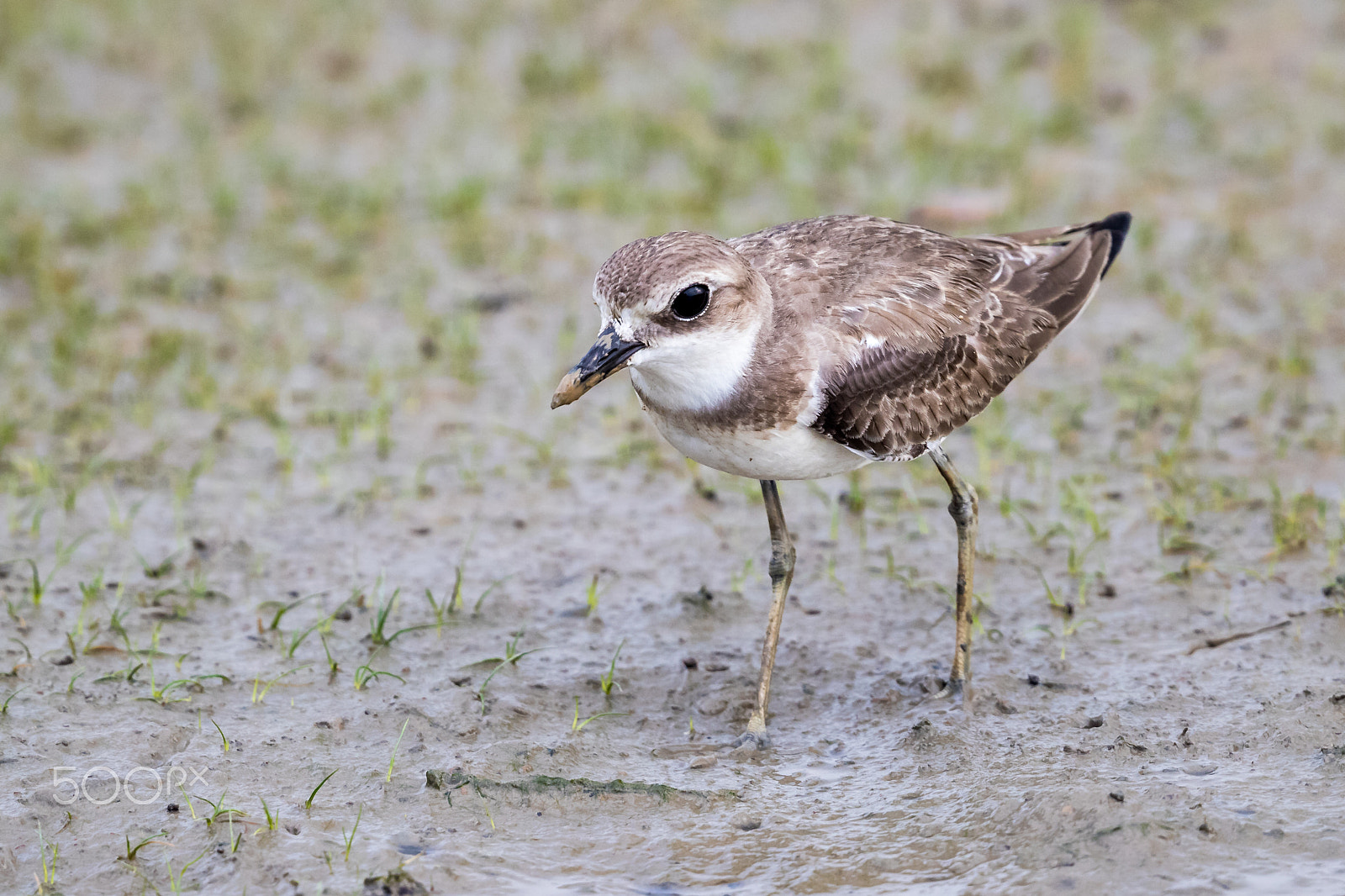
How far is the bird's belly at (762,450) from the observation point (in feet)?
15.2

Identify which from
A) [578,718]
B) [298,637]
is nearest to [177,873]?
[298,637]

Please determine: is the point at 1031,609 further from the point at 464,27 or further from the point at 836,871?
the point at 464,27

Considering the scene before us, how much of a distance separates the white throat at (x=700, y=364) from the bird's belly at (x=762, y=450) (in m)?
0.10

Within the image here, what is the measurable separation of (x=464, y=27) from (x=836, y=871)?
8.66 m

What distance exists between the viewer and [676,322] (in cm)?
455

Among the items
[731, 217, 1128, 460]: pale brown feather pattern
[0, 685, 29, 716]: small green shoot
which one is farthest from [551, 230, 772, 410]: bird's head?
[0, 685, 29, 716]: small green shoot

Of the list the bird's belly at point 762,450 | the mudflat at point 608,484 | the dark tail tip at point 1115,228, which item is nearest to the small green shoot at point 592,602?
the mudflat at point 608,484

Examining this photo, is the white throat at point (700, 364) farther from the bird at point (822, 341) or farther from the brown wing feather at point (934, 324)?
the brown wing feather at point (934, 324)

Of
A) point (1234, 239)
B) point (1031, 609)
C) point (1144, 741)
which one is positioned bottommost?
point (1144, 741)

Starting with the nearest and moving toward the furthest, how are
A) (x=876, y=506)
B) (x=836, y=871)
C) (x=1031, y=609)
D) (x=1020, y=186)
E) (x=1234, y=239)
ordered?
(x=836, y=871), (x=1031, y=609), (x=876, y=506), (x=1234, y=239), (x=1020, y=186)

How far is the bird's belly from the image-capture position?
462cm

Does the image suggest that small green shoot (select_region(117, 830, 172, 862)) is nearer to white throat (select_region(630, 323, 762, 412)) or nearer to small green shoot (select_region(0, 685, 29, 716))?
small green shoot (select_region(0, 685, 29, 716))

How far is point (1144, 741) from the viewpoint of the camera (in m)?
4.93

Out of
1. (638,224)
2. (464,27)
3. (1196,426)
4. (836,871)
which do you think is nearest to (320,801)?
(836,871)
